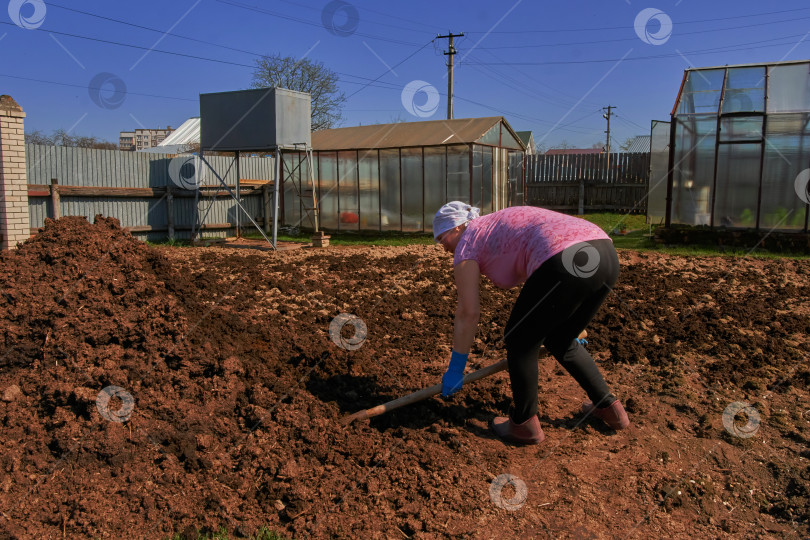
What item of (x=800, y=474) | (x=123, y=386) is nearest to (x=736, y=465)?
(x=800, y=474)

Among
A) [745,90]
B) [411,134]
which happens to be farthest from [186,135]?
[745,90]

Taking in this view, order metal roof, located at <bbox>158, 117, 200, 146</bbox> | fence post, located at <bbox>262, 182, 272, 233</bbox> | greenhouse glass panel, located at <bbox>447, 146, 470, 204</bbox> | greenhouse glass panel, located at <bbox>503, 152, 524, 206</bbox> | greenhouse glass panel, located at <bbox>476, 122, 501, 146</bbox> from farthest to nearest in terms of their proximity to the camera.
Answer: metal roof, located at <bbox>158, 117, 200, 146</bbox> < fence post, located at <bbox>262, 182, 272, 233</bbox> < greenhouse glass panel, located at <bbox>503, 152, 524, 206</bbox> < greenhouse glass panel, located at <bbox>476, 122, 501, 146</bbox> < greenhouse glass panel, located at <bbox>447, 146, 470, 204</bbox>

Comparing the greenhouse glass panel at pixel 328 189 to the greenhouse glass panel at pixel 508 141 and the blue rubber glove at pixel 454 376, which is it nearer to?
the greenhouse glass panel at pixel 508 141

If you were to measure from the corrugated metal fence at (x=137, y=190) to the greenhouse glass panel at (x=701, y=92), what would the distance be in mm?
10960

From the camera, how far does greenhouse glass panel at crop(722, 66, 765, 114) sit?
12.8 metres

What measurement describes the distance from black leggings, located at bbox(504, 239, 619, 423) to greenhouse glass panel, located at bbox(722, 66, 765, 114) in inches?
451

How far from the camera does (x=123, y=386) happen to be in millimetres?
3955

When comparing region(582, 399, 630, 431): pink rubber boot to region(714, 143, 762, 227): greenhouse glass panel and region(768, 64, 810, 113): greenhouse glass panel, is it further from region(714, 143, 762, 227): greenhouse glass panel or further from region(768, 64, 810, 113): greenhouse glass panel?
region(768, 64, 810, 113): greenhouse glass panel

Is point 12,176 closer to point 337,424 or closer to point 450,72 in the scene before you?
point 337,424

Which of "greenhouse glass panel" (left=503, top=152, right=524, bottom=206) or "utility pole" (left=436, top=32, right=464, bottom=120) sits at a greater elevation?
"utility pole" (left=436, top=32, right=464, bottom=120)

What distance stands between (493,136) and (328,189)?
4909 mm

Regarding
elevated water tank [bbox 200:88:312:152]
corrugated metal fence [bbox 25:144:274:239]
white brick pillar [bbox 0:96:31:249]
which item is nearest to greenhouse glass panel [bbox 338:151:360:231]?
corrugated metal fence [bbox 25:144:274:239]

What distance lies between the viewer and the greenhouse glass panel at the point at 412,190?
1666 cm

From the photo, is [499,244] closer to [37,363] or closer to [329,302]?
[37,363]
